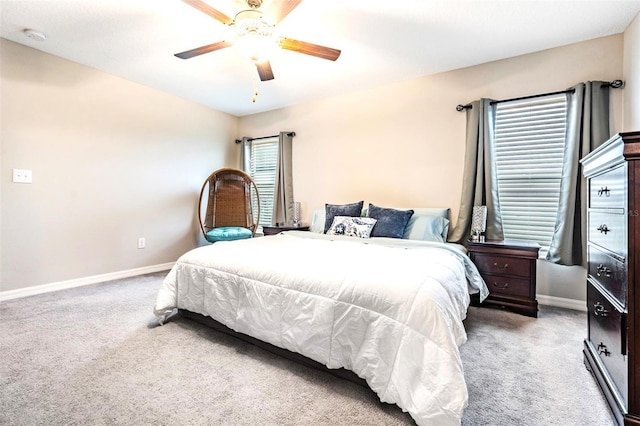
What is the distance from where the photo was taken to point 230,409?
139cm

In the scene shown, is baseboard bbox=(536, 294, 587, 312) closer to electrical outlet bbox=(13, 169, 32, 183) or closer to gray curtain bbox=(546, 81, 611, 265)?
gray curtain bbox=(546, 81, 611, 265)

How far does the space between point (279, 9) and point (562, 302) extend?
3.47 meters

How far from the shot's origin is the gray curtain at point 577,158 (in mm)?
2605

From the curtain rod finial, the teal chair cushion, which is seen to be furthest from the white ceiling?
the teal chair cushion

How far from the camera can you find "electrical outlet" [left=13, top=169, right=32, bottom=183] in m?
2.90

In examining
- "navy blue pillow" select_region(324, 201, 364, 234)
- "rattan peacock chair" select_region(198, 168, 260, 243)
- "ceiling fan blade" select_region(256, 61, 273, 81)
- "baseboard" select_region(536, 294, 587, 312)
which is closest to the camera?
"ceiling fan blade" select_region(256, 61, 273, 81)

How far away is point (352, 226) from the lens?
3170mm

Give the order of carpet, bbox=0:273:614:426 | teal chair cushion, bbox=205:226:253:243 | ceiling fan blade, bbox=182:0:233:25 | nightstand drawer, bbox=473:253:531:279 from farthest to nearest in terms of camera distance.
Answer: teal chair cushion, bbox=205:226:253:243 < nightstand drawer, bbox=473:253:531:279 < ceiling fan blade, bbox=182:0:233:25 < carpet, bbox=0:273:614:426

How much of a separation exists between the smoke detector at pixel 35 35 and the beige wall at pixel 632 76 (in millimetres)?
4957

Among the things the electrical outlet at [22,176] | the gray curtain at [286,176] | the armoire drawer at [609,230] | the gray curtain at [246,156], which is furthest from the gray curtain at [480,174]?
the electrical outlet at [22,176]

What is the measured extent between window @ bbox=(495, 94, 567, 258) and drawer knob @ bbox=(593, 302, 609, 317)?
1414 mm

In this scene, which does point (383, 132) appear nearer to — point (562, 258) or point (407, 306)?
point (562, 258)

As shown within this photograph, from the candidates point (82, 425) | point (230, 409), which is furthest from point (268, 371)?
point (82, 425)

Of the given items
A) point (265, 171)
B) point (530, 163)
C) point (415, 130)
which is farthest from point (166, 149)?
point (530, 163)
